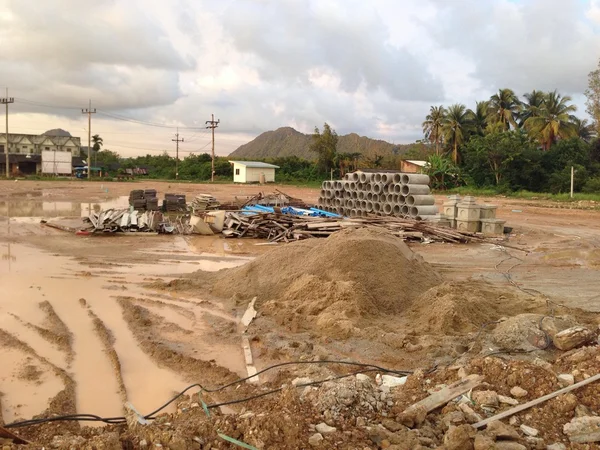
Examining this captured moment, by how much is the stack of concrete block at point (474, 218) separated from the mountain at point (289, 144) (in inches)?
3091

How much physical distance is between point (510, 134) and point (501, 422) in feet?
134

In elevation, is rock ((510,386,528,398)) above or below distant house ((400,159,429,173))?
below

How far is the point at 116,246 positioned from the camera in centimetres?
1457

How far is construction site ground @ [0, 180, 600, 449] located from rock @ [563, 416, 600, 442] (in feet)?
0.31

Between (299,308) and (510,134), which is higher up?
(510,134)

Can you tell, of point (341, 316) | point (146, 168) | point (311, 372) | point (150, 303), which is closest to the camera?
point (311, 372)

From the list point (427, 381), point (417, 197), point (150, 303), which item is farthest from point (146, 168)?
point (427, 381)

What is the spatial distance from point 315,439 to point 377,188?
1739 centimetres

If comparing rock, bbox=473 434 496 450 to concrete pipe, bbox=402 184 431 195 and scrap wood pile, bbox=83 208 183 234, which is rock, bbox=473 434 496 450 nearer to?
scrap wood pile, bbox=83 208 183 234

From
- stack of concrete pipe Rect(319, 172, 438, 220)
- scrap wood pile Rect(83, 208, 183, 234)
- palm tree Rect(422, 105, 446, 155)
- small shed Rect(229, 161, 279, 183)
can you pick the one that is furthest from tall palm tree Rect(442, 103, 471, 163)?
scrap wood pile Rect(83, 208, 183, 234)

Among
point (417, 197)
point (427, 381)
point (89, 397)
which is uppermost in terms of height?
point (417, 197)

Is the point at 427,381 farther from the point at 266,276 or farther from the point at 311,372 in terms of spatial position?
the point at 266,276

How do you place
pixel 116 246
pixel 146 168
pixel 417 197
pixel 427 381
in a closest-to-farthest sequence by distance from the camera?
pixel 427 381, pixel 116 246, pixel 417 197, pixel 146 168

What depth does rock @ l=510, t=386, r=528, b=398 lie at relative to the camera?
445cm
